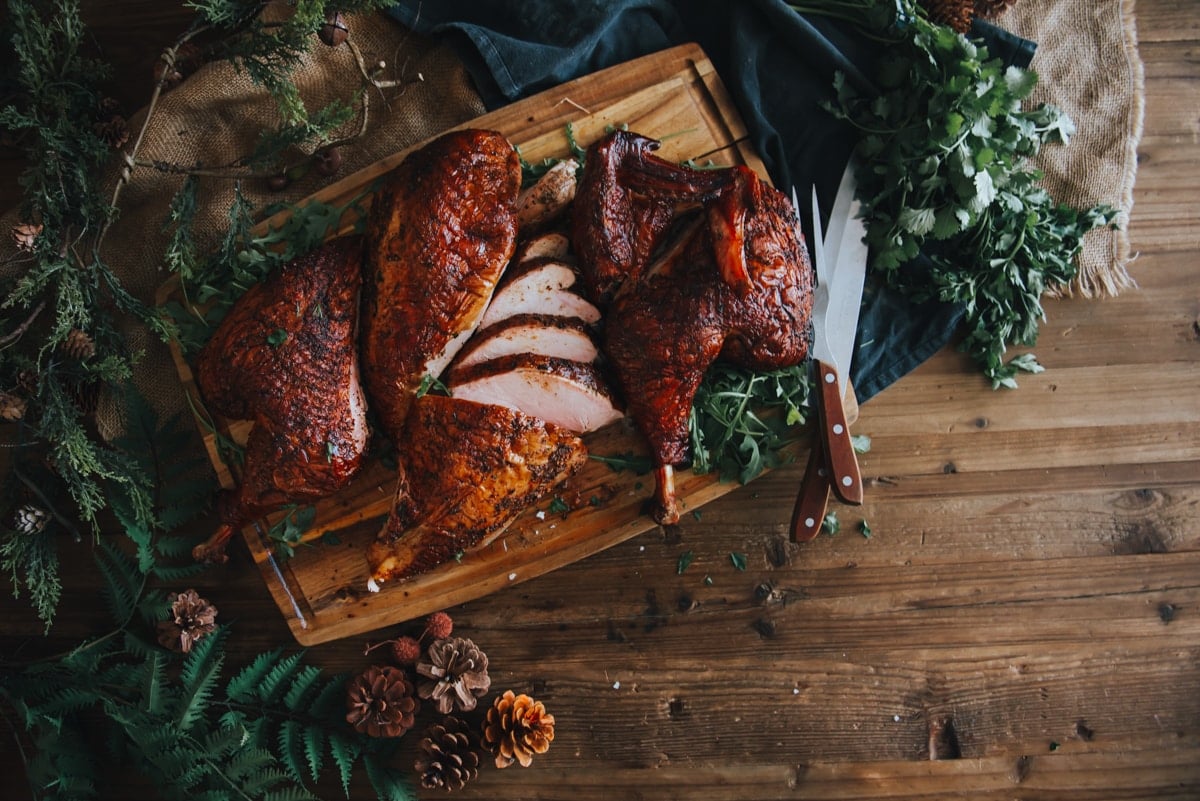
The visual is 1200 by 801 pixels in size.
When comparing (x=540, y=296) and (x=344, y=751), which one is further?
(x=344, y=751)

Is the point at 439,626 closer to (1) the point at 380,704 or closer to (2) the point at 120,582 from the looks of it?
(1) the point at 380,704

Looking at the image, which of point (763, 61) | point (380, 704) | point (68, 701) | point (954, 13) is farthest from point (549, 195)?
point (68, 701)

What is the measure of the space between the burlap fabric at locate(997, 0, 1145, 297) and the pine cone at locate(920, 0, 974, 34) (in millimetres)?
324

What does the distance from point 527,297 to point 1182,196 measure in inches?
99.1

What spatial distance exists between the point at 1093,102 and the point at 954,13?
27.2 inches

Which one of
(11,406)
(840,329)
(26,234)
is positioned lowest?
(840,329)

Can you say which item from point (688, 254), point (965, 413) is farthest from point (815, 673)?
point (688, 254)

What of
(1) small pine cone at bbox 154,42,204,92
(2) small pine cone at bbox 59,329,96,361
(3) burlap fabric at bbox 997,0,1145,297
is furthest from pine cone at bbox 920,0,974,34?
(2) small pine cone at bbox 59,329,96,361

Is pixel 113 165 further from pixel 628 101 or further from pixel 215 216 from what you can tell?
pixel 628 101

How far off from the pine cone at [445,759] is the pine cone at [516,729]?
87 mm

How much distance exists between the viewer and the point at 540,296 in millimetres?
2797

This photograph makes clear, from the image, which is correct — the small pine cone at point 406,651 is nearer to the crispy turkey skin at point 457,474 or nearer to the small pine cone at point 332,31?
the crispy turkey skin at point 457,474

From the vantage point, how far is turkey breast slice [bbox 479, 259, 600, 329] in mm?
2781

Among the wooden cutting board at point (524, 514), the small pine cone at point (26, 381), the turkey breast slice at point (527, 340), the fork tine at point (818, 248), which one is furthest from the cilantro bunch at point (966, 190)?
the small pine cone at point (26, 381)
